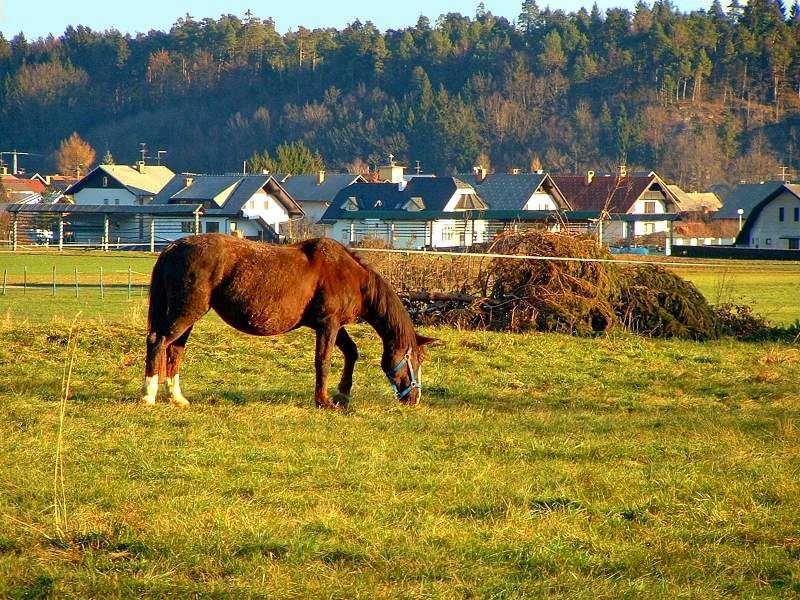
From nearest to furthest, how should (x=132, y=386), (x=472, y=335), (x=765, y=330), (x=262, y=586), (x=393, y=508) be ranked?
(x=262, y=586), (x=393, y=508), (x=132, y=386), (x=472, y=335), (x=765, y=330)

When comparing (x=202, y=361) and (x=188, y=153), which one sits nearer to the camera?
(x=202, y=361)

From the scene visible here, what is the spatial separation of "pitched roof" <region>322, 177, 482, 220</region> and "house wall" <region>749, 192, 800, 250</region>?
23.5m

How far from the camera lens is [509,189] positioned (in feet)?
287

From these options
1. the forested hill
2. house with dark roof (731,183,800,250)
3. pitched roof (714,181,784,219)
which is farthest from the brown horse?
the forested hill

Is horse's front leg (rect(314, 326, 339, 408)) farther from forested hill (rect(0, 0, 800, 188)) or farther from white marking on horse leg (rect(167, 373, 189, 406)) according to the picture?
forested hill (rect(0, 0, 800, 188))

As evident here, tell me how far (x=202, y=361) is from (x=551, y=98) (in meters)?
152

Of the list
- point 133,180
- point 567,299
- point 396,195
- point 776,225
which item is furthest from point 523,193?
point 567,299

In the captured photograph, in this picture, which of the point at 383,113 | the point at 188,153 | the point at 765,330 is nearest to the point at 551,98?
the point at 383,113

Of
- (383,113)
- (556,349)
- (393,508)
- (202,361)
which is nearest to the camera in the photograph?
(393,508)

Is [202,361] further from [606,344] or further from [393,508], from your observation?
[393,508]

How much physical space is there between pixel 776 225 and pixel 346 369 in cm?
8015

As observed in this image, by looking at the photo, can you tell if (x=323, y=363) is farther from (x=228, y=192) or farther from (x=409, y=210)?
(x=228, y=192)

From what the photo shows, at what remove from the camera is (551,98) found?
16188 centimetres

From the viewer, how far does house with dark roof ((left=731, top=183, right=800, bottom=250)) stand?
84.2 meters
